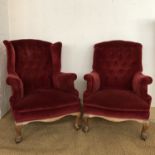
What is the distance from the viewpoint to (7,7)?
293 centimetres

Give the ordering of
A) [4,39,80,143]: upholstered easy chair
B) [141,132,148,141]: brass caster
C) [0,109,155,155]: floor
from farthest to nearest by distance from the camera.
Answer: [141,132,148,141]: brass caster → [4,39,80,143]: upholstered easy chair → [0,109,155,155]: floor

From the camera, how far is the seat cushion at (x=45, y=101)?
7.25 feet

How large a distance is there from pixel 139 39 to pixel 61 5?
1.06 metres

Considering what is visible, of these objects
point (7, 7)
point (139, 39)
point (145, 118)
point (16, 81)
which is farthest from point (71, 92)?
point (7, 7)

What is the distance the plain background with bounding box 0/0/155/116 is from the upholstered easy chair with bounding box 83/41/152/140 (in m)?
0.27

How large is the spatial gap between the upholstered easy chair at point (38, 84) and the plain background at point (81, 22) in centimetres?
29

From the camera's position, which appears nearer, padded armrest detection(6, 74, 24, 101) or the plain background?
padded armrest detection(6, 74, 24, 101)

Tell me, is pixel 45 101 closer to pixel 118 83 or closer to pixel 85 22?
pixel 118 83

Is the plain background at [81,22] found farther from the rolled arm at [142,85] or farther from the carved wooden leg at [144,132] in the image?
the carved wooden leg at [144,132]

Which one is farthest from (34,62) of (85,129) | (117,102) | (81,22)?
(117,102)

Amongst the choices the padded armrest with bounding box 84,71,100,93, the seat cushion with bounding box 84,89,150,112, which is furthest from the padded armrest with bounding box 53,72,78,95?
the seat cushion with bounding box 84,89,150,112

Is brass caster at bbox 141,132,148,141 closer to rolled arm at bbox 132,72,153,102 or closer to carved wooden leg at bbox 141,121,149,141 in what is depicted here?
carved wooden leg at bbox 141,121,149,141

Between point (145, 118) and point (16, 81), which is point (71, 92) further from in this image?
point (145, 118)

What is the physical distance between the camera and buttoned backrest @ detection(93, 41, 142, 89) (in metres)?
2.74
